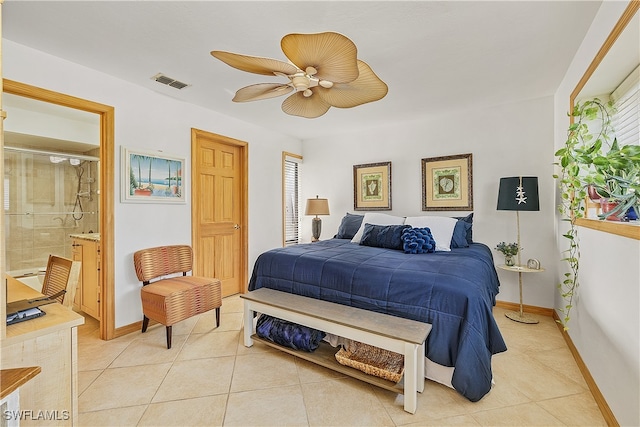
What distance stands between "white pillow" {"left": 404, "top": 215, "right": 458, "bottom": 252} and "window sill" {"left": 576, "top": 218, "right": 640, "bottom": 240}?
115cm

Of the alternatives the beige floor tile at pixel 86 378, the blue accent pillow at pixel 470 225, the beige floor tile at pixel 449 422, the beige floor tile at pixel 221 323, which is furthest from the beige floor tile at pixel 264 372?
the blue accent pillow at pixel 470 225

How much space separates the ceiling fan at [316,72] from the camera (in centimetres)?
147

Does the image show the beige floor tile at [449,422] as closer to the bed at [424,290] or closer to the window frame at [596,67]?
the bed at [424,290]

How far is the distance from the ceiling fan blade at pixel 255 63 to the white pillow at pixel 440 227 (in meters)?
2.19

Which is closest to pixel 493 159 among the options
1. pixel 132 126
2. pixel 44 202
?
pixel 132 126

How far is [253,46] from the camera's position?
85.0 inches

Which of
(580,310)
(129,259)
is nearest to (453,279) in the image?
(580,310)

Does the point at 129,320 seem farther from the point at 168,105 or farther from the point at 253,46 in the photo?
the point at 253,46

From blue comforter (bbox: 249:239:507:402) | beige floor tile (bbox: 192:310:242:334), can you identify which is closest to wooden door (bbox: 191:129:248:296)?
beige floor tile (bbox: 192:310:242:334)

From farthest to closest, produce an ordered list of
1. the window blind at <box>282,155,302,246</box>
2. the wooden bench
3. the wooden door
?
the window blind at <box>282,155,302,246</box>
the wooden door
the wooden bench

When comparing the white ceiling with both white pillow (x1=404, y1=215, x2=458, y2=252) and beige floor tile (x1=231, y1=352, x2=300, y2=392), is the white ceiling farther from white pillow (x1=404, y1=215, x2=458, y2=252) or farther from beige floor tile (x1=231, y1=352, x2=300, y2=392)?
beige floor tile (x1=231, y1=352, x2=300, y2=392)

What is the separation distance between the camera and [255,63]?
65.9 inches

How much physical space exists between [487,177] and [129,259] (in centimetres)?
395

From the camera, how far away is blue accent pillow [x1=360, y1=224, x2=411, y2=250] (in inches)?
120
